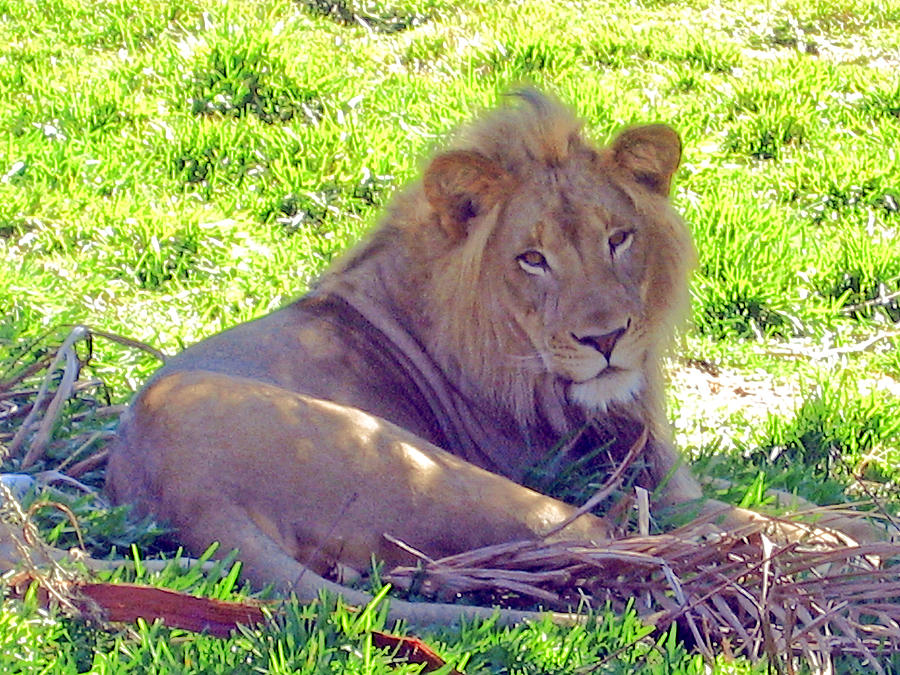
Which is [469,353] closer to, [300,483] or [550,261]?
[550,261]

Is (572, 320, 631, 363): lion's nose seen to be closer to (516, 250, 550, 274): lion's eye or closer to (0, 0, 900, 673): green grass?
(516, 250, 550, 274): lion's eye

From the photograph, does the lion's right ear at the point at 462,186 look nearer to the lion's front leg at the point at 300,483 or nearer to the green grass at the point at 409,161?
the lion's front leg at the point at 300,483

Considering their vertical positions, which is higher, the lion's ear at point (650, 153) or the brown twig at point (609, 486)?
the lion's ear at point (650, 153)

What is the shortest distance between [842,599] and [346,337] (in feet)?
4.57

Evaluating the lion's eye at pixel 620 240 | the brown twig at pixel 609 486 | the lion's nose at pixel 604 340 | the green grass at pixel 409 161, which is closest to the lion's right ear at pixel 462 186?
the lion's eye at pixel 620 240

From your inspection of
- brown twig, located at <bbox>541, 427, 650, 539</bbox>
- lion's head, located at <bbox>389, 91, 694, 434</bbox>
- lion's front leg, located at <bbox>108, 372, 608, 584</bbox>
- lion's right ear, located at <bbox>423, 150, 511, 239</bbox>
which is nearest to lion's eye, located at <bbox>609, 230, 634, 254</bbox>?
lion's head, located at <bbox>389, 91, 694, 434</bbox>

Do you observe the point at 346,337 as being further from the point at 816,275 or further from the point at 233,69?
the point at 233,69

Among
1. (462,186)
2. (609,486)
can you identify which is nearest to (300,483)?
(609,486)

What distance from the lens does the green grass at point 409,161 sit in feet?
15.8

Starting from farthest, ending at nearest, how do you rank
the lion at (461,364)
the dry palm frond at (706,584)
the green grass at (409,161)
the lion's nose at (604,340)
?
the green grass at (409,161) < the lion's nose at (604,340) < the lion at (461,364) < the dry palm frond at (706,584)

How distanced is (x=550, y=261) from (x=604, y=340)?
247 mm

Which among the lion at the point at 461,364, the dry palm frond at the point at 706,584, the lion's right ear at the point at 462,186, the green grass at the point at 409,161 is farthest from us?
the green grass at the point at 409,161

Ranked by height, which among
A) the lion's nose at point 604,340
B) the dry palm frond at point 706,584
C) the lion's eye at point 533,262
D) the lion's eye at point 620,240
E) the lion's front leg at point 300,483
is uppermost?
the lion's eye at point 620,240

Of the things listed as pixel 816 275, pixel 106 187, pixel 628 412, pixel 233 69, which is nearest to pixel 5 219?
pixel 106 187
